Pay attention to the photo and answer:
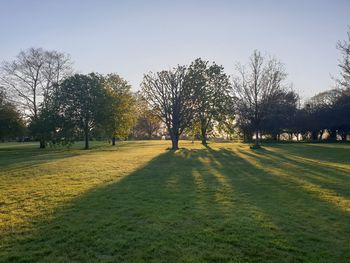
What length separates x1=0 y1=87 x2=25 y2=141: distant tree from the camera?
35.4m

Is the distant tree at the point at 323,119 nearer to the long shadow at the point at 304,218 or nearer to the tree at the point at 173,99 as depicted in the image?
the tree at the point at 173,99

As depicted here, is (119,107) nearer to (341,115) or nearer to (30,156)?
(30,156)

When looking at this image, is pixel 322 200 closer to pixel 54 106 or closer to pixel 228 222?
pixel 228 222

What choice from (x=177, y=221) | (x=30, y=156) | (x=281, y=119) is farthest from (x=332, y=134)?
(x=177, y=221)

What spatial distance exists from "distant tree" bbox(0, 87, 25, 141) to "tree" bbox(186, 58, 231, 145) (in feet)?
77.8

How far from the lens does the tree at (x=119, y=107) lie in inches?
1587

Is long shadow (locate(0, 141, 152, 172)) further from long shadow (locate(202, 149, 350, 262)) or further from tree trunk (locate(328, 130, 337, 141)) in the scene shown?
tree trunk (locate(328, 130, 337, 141))

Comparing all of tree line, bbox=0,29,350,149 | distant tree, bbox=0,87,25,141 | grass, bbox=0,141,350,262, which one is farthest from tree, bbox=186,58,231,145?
grass, bbox=0,141,350,262

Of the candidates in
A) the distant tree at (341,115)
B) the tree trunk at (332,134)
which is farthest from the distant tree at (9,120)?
→ the tree trunk at (332,134)

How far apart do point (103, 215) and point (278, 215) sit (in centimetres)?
457

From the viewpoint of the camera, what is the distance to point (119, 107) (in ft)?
145

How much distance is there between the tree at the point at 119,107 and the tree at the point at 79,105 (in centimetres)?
161

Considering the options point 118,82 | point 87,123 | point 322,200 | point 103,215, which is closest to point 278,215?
point 322,200

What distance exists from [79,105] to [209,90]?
18.8m
